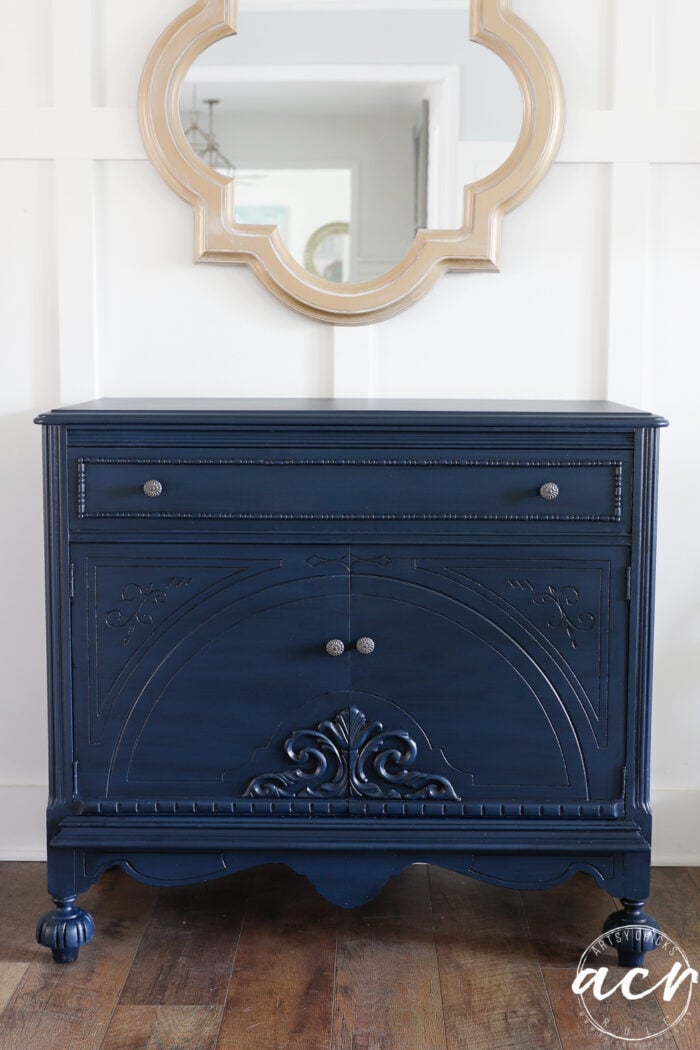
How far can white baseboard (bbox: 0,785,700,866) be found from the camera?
266cm

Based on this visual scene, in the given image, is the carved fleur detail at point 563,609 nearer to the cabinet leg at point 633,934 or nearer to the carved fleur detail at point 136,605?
the cabinet leg at point 633,934

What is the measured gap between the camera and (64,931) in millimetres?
2164

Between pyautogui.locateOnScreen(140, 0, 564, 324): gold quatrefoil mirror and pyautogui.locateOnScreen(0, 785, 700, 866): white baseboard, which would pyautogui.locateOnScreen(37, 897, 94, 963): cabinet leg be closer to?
pyautogui.locateOnScreen(0, 785, 700, 866): white baseboard

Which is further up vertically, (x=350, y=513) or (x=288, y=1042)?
(x=350, y=513)

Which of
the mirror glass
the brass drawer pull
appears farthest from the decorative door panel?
the mirror glass

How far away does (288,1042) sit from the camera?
1905 mm

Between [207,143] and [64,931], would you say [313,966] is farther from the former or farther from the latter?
[207,143]

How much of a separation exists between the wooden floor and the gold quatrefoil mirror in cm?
138

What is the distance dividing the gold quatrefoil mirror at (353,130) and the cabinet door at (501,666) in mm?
759

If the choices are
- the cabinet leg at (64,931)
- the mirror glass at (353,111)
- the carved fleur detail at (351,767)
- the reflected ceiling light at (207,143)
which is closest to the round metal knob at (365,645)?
the carved fleur detail at (351,767)

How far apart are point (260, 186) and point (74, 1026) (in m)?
1.78

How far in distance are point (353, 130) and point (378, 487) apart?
3.01 ft

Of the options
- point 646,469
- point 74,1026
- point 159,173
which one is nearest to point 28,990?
point 74,1026

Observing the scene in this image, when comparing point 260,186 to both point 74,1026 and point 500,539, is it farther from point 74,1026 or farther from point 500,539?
point 74,1026
